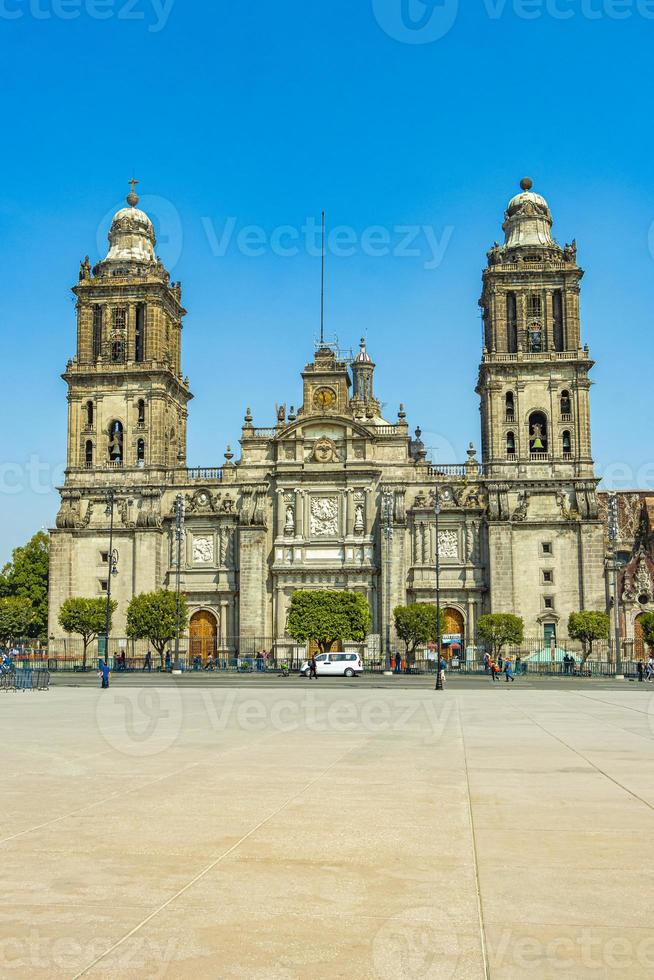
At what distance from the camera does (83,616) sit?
62750 millimetres

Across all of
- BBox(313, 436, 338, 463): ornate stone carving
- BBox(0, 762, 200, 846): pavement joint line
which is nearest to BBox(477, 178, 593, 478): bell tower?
BBox(313, 436, 338, 463): ornate stone carving

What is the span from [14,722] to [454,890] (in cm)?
1589

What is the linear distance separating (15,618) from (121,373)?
19.5 metres

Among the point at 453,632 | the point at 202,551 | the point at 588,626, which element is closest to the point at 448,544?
the point at 453,632

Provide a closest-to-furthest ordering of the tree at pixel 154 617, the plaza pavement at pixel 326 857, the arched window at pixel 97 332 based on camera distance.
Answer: the plaza pavement at pixel 326 857 < the tree at pixel 154 617 < the arched window at pixel 97 332

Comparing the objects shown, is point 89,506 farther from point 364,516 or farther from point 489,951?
point 489,951

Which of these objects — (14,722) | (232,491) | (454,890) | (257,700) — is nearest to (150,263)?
(232,491)

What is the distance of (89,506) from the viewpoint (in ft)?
227

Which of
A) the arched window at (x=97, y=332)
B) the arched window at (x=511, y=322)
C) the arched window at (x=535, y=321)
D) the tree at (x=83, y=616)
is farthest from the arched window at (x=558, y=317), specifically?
the tree at (x=83, y=616)

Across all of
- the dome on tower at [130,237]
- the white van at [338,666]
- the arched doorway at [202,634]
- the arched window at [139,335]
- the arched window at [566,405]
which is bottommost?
the white van at [338,666]

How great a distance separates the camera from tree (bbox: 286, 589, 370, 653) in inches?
2354

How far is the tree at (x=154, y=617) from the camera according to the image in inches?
2406

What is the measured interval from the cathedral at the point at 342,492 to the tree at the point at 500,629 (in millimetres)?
3213

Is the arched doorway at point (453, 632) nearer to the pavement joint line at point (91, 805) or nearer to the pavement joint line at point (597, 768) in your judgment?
the pavement joint line at point (597, 768)
